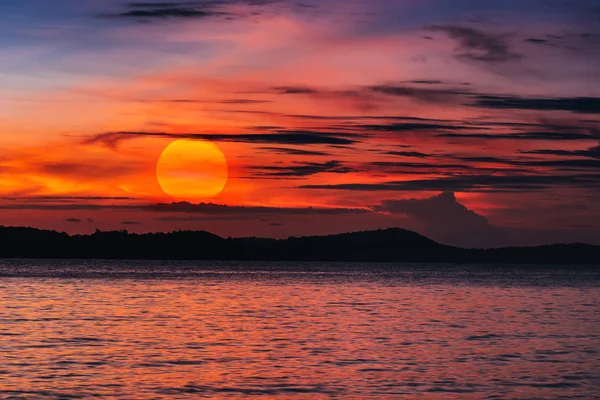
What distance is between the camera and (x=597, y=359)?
142 ft

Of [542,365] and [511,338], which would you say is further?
[511,338]

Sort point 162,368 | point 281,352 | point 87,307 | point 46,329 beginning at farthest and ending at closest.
Result: point 87,307
point 46,329
point 281,352
point 162,368

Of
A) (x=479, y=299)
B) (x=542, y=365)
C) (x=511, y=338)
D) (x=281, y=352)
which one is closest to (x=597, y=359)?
(x=542, y=365)

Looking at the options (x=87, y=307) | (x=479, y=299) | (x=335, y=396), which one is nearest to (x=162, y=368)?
(x=335, y=396)

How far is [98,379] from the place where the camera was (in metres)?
35.1

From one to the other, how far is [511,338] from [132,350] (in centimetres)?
2306

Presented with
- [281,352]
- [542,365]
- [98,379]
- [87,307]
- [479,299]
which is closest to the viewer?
[98,379]

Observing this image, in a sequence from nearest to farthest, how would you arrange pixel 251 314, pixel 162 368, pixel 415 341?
pixel 162 368, pixel 415 341, pixel 251 314

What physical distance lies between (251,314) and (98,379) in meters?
33.7

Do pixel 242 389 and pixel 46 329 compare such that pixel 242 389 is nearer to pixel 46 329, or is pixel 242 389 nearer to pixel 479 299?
pixel 46 329

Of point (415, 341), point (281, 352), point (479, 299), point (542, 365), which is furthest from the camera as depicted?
point (479, 299)

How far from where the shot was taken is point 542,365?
4100cm

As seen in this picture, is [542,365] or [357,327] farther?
[357,327]

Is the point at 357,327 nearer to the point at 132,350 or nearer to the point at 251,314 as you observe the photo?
the point at 251,314
